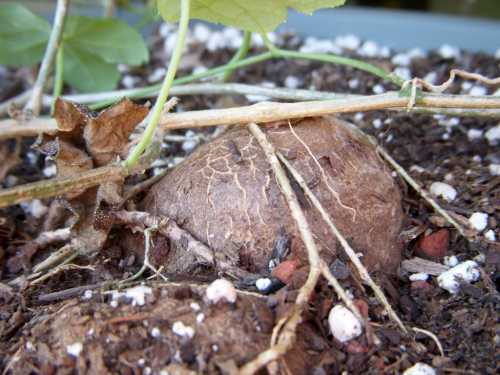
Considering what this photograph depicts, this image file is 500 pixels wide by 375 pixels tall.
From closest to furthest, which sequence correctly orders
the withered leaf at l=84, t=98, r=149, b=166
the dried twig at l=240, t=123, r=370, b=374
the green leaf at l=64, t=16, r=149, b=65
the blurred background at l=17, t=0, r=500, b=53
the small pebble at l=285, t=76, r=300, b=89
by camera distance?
the dried twig at l=240, t=123, r=370, b=374
the withered leaf at l=84, t=98, r=149, b=166
the green leaf at l=64, t=16, r=149, b=65
the small pebble at l=285, t=76, r=300, b=89
the blurred background at l=17, t=0, r=500, b=53

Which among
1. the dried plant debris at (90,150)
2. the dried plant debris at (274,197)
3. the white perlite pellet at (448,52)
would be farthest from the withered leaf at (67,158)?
the white perlite pellet at (448,52)

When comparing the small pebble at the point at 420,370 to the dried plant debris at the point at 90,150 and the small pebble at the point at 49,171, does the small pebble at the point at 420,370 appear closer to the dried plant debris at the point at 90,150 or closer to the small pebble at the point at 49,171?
the dried plant debris at the point at 90,150

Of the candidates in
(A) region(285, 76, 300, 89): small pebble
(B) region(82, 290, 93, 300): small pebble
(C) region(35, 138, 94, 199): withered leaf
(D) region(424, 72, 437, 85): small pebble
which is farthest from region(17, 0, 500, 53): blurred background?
(B) region(82, 290, 93, 300): small pebble

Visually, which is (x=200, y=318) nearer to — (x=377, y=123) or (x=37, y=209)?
(x=37, y=209)

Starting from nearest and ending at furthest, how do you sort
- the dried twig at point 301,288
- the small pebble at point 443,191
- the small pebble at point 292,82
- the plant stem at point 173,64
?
the dried twig at point 301,288
the plant stem at point 173,64
the small pebble at point 443,191
the small pebble at point 292,82

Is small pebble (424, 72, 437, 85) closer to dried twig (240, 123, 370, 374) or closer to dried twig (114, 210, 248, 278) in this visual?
dried twig (240, 123, 370, 374)

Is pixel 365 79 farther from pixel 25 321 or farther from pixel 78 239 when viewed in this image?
pixel 25 321

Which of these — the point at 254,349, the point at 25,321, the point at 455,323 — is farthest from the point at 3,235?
the point at 455,323
